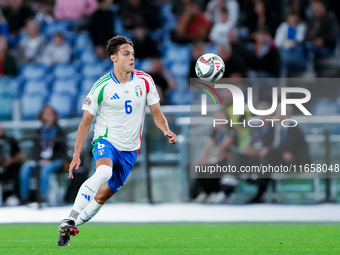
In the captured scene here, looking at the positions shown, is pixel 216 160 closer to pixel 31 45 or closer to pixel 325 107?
pixel 325 107

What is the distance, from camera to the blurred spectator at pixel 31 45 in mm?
14039

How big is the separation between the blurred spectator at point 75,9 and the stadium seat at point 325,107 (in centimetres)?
623

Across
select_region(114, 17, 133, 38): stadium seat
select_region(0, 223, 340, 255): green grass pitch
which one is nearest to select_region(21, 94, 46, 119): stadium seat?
select_region(114, 17, 133, 38): stadium seat

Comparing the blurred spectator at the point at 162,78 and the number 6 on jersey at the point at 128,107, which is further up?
the blurred spectator at the point at 162,78

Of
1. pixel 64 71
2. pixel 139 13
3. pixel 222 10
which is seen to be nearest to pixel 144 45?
pixel 139 13

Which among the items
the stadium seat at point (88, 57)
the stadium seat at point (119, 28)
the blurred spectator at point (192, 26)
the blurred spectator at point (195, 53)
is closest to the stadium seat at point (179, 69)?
the blurred spectator at point (192, 26)

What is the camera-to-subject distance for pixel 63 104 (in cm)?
1256

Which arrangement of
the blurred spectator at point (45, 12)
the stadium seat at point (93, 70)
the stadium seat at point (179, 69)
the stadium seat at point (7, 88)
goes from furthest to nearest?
the blurred spectator at point (45, 12), the stadium seat at point (93, 70), the stadium seat at point (179, 69), the stadium seat at point (7, 88)

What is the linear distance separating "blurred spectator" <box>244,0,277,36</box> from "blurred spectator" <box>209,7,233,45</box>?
1.36 feet

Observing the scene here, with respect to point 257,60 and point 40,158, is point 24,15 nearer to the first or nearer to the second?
point 40,158

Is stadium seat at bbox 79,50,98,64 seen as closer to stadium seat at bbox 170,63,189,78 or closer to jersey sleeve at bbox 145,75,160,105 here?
stadium seat at bbox 170,63,189,78

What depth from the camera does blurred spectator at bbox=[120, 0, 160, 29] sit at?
1366 centimetres

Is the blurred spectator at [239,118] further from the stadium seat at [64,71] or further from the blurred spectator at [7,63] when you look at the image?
the blurred spectator at [7,63]

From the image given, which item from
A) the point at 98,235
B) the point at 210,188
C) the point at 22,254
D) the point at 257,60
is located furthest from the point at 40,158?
the point at 22,254
